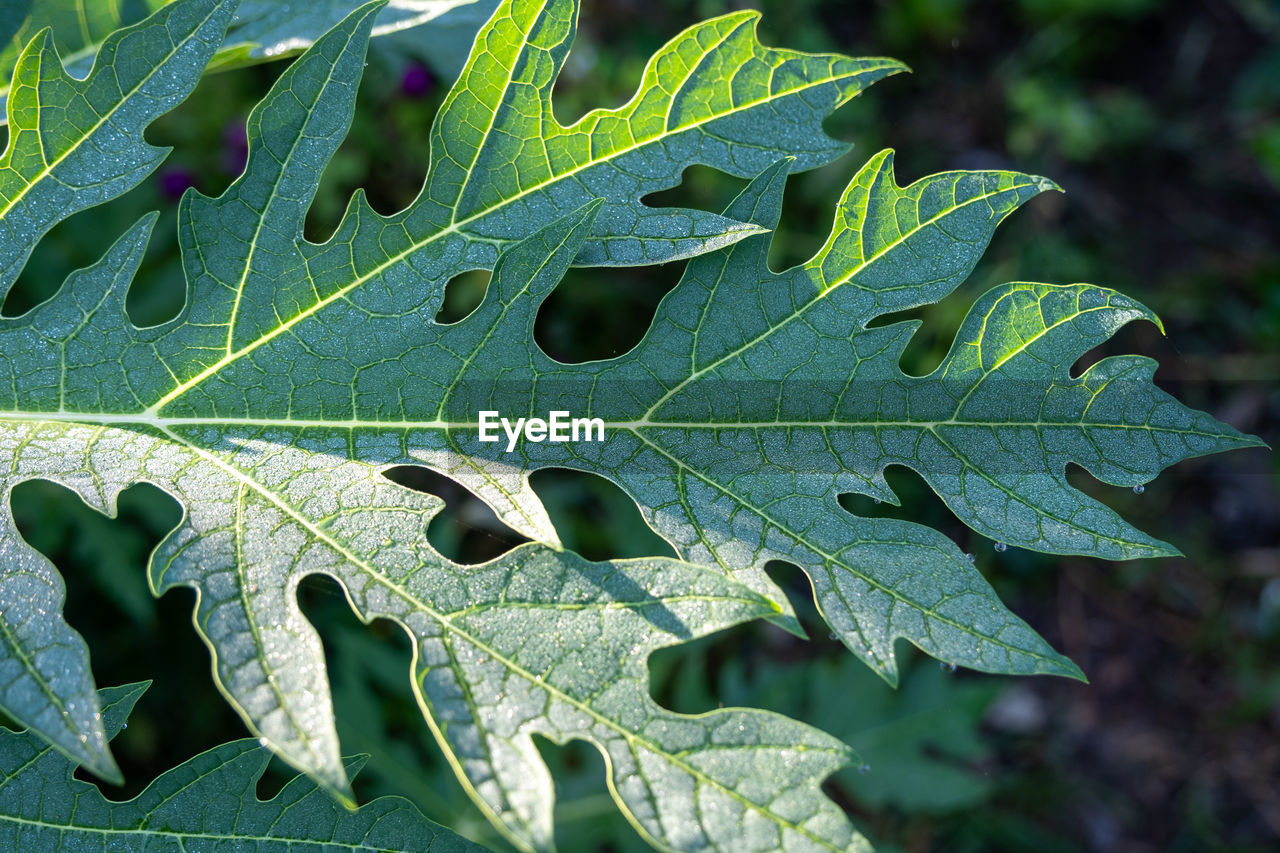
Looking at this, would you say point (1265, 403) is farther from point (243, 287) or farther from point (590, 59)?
point (243, 287)

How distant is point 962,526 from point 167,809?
2.55m

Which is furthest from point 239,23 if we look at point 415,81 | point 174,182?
point 415,81

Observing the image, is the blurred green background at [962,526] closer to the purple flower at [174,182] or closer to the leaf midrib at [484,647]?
the purple flower at [174,182]

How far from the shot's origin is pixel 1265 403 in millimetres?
3646

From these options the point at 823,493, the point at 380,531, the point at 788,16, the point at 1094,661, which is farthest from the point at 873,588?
the point at 788,16

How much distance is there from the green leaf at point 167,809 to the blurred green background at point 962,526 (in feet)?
3.60

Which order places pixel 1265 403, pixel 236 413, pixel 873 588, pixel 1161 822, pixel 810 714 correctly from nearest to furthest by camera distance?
pixel 873 588 → pixel 236 413 → pixel 810 714 → pixel 1161 822 → pixel 1265 403

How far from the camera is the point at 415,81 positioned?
322 cm

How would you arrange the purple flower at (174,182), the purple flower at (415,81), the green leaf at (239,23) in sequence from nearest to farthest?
1. the green leaf at (239,23)
2. the purple flower at (174,182)
3. the purple flower at (415,81)

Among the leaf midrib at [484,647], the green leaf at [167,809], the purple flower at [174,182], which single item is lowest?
the green leaf at [167,809]

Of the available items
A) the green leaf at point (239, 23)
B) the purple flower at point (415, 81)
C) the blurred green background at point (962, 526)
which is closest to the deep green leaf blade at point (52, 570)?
the green leaf at point (239, 23)

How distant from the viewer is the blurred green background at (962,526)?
8.45 feet

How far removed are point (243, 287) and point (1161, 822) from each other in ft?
11.2

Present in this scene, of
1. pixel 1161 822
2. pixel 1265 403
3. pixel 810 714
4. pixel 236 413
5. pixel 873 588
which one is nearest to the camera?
pixel 873 588
